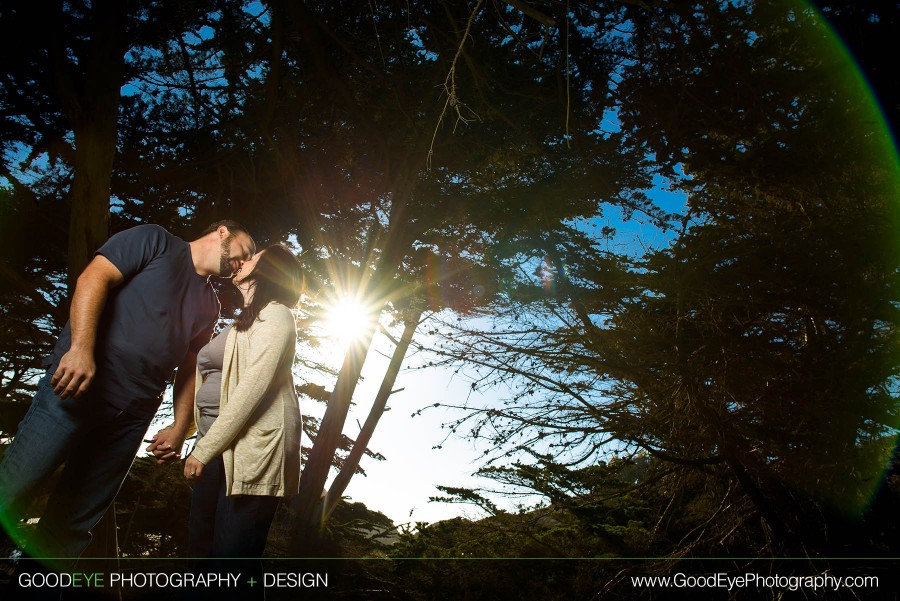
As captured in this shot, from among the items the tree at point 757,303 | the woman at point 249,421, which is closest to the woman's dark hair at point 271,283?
the woman at point 249,421

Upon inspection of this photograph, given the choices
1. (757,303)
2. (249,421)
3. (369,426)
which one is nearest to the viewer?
(249,421)

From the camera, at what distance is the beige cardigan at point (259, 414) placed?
1.70 meters

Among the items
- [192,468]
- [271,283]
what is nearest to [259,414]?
[192,468]

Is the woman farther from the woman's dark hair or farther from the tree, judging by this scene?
the tree

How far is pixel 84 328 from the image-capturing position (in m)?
1.71

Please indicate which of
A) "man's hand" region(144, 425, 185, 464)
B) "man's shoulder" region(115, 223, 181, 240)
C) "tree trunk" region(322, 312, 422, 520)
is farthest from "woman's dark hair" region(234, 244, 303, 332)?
"tree trunk" region(322, 312, 422, 520)

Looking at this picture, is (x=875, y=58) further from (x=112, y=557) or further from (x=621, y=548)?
(x=112, y=557)

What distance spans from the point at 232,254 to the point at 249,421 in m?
0.87

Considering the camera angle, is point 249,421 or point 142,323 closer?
point 249,421

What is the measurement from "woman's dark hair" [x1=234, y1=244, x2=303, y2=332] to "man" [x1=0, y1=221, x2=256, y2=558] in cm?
33

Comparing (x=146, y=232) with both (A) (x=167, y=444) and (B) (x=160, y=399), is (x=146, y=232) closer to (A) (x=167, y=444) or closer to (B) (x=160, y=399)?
(B) (x=160, y=399)

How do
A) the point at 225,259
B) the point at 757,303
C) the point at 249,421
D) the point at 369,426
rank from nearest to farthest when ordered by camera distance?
the point at 249,421 < the point at 225,259 < the point at 757,303 < the point at 369,426

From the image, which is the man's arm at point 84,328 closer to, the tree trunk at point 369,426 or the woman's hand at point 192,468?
the woman's hand at point 192,468

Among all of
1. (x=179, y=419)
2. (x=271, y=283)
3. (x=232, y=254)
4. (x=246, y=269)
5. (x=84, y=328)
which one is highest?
(x=232, y=254)
